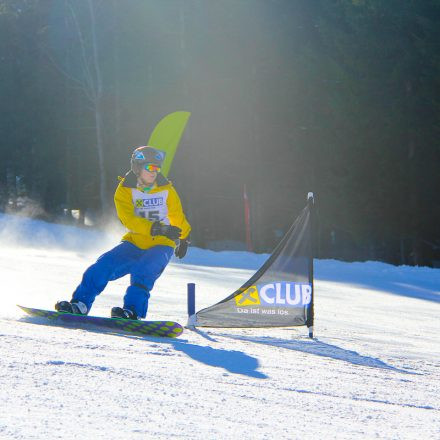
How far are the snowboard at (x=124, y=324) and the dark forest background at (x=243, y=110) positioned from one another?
54.1 feet

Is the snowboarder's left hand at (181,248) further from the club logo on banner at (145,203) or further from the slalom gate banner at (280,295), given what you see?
the slalom gate banner at (280,295)

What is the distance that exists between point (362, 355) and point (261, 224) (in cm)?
2018

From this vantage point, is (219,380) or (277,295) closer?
(219,380)

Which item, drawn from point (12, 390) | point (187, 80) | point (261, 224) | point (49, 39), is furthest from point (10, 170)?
point (12, 390)

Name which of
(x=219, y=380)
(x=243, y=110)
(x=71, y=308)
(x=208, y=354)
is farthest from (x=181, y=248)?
(x=243, y=110)

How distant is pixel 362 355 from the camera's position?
6.26 m

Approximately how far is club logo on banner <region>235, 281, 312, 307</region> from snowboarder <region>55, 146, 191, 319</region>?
0.80 meters

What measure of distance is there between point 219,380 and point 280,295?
2.45 meters

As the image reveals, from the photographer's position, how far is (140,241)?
717 centimetres


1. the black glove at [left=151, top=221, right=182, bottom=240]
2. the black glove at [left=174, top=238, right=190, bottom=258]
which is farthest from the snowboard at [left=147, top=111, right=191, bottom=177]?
the black glove at [left=151, top=221, right=182, bottom=240]

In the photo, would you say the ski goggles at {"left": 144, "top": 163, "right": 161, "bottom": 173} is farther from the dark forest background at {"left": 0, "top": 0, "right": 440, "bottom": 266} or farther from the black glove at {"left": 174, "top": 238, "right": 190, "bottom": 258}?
the dark forest background at {"left": 0, "top": 0, "right": 440, "bottom": 266}

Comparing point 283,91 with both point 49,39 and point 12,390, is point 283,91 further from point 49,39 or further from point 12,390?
point 12,390

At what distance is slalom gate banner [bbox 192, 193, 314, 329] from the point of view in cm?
696

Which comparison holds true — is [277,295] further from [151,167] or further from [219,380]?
[219,380]
